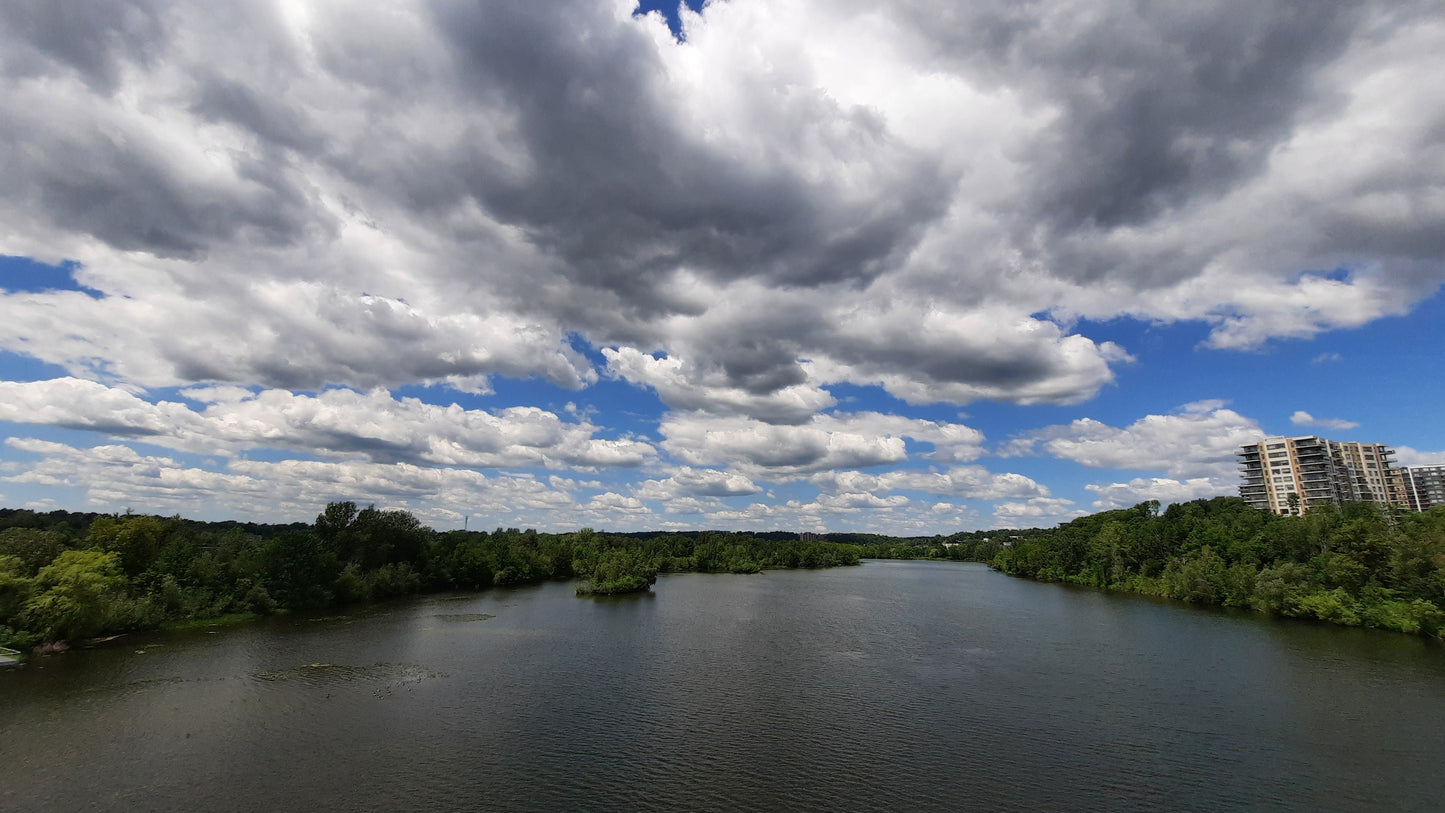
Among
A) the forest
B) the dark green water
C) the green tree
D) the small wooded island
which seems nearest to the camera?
the dark green water

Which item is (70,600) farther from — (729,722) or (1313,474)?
(1313,474)

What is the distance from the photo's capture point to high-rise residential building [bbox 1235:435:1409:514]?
14250cm

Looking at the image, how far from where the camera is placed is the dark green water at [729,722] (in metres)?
25.1

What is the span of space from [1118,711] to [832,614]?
4511 cm

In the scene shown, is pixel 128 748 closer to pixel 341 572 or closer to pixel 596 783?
pixel 596 783

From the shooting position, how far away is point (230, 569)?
71.8m

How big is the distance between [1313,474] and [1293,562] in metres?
98.2

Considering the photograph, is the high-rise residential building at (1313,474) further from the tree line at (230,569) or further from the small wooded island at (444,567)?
the tree line at (230,569)

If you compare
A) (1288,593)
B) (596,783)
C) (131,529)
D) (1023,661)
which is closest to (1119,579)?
(1288,593)

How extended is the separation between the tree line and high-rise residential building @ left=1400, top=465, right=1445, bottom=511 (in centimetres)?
20960

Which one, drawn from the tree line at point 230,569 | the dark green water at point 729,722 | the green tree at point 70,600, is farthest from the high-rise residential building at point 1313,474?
the green tree at point 70,600

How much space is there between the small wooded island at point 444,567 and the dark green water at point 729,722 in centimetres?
519

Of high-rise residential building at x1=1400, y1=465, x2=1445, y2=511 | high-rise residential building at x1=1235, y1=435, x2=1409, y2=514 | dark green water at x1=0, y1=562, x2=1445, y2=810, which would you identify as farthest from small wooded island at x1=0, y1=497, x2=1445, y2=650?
high-rise residential building at x1=1400, y1=465, x2=1445, y2=511

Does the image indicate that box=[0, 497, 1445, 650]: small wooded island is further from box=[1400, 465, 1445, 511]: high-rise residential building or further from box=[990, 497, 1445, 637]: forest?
box=[1400, 465, 1445, 511]: high-rise residential building
